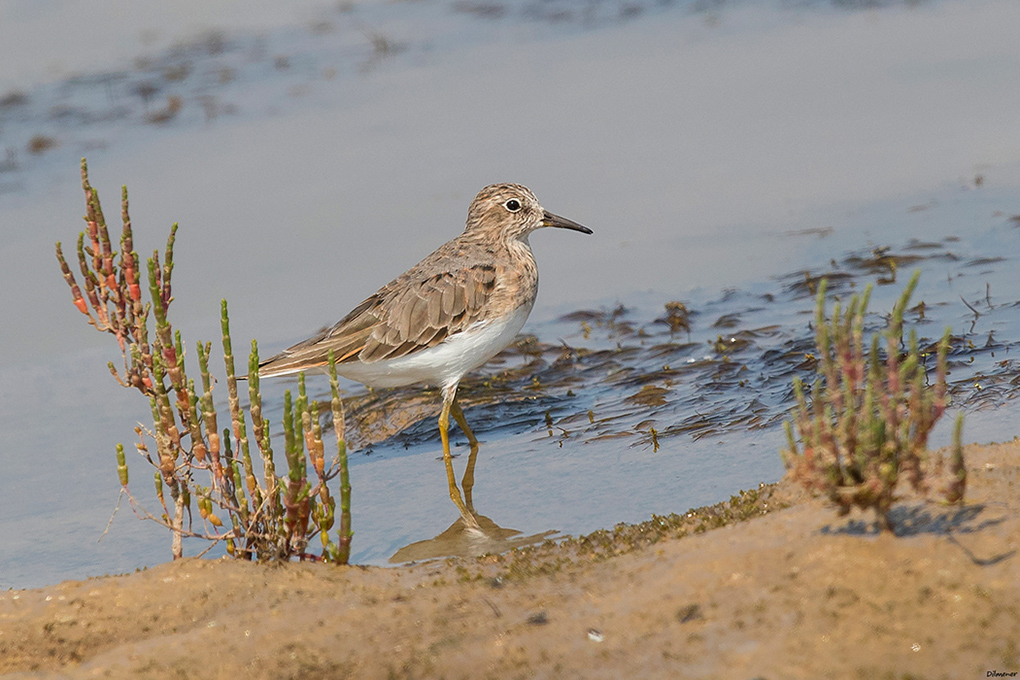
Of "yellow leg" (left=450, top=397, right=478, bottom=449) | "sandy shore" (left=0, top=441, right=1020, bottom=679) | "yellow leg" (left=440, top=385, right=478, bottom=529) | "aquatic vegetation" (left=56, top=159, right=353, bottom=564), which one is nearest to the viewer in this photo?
"sandy shore" (left=0, top=441, right=1020, bottom=679)

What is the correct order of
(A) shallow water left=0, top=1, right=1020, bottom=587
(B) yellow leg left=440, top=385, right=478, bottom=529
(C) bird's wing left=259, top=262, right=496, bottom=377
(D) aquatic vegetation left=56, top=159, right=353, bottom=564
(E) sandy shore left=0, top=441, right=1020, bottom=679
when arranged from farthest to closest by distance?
(C) bird's wing left=259, top=262, right=496, bottom=377 → (A) shallow water left=0, top=1, right=1020, bottom=587 → (B) yellow leg left=440, top=385, right=478, bottom=529 → (D) aquatic vegetation left=56, top=159, right=353, bottom=564 → (E) sandy shore left=0, top=441, right=1020, bottom=679

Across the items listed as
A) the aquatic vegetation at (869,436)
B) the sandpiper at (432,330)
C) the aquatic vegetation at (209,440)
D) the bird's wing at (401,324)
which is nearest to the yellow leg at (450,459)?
the sandpiper at (432,330)

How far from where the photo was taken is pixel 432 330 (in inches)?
321

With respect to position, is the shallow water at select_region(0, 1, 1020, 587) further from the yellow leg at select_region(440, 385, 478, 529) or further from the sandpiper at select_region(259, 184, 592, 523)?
the sandpiper at select_region(259, 184, 592, 523)

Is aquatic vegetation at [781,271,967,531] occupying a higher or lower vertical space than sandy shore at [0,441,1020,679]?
higher

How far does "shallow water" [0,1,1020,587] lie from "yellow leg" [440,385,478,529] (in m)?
0.11

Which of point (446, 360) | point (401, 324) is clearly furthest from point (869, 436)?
point (401, 324)

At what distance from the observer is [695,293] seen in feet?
33.3

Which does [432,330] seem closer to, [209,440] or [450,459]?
[450,459]

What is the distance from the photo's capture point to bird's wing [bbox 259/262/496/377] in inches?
318

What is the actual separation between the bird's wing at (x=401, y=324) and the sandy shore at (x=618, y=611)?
2778 mm

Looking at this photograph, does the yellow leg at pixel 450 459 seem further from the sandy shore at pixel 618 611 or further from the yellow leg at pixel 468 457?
the sandy shore at pixel 618 611

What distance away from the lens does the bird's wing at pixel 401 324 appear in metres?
8.08

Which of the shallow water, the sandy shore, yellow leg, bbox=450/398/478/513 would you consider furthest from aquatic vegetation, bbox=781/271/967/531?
yellow leg, bbox=450/398/478/513
